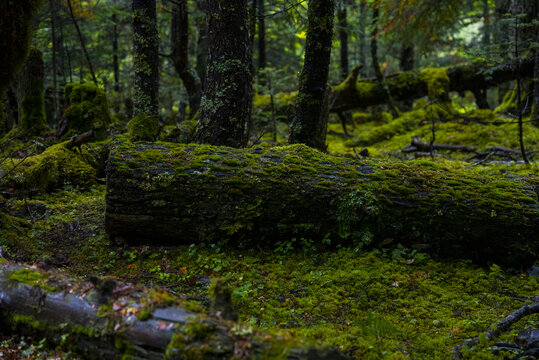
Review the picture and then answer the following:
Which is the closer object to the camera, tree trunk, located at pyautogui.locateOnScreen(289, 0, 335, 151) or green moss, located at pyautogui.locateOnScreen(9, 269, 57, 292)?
green moss, located at pyautogui.locateOnScreen(9, 269, 57, 292)

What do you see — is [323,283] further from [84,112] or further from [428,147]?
[84,112]

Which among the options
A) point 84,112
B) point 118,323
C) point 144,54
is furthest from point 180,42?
point 118,323

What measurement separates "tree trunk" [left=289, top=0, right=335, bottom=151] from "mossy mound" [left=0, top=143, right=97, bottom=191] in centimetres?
467

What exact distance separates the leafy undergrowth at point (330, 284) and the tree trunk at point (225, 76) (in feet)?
8.00

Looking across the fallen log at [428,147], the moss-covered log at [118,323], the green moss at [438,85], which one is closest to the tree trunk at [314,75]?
the moss-covered log at [118,323]

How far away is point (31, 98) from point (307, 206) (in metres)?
10.4

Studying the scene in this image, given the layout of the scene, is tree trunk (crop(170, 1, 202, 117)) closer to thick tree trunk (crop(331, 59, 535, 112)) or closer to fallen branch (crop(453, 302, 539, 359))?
thick tree trunk (crop(331, 59, 535, 112))

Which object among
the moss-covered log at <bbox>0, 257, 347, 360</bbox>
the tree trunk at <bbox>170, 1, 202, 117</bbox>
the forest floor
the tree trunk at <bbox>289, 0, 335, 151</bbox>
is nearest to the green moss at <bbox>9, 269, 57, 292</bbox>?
the moss-covered log at <bbox>0, 257, 347, 360</bbox>

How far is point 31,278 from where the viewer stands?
2920 millimetres

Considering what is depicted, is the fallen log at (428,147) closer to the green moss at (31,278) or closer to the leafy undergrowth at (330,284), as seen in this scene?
the leafy undergrowth at (330,284)

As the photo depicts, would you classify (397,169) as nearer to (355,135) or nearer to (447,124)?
(447,124)

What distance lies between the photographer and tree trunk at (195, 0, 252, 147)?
6289 mm

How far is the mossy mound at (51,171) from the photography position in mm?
6648

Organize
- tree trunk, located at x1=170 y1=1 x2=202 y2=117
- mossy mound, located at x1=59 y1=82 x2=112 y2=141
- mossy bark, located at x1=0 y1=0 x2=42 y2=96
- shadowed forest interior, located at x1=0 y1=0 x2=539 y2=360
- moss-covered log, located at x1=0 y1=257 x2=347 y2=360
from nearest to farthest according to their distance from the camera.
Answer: moss-covered log, located at x1=0 y1=257 x2=347 y2=360 → shadowed forest interior, located at x1=0 y1=0 x2=539 y2=360 → mossy bark, located at x1=0 y1=0 x2=42 y2=96 → mossy mound, located at x1=59 y1=82 x2=112 y2=141 → tree trunk, located at x1=170 y1=1 x2=202 y2=117
